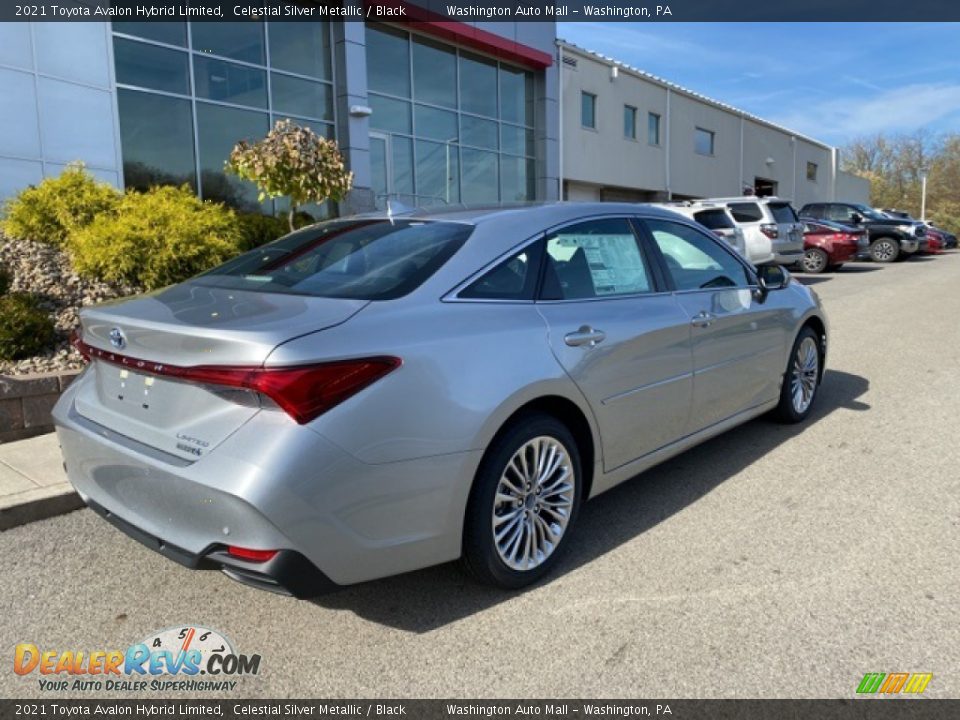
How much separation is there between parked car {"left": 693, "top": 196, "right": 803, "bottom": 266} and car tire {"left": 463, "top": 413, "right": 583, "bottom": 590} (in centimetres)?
1258

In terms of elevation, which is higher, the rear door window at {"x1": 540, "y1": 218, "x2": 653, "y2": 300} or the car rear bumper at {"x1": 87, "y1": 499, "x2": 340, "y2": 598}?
the rear door window at {"x1": 540, "y1": 218, "x2": 653, "y2": 300}

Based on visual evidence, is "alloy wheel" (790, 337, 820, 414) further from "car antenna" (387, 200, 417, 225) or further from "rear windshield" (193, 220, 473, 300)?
"rear windshield" (193, 220, 473, 300)

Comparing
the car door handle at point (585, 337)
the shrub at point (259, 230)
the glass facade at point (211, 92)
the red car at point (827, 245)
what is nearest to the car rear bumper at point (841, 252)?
the red car at point (827, 245)

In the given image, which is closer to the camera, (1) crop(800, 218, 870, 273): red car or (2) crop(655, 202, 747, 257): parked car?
(2) crop(655, 202, 747, 257): parked car

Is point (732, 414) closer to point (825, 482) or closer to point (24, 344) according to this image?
point (825, 482)

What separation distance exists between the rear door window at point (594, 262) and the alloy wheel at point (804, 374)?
77.9 inches

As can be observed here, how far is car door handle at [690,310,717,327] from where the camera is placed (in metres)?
3.97

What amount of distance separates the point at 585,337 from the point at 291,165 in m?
6.80

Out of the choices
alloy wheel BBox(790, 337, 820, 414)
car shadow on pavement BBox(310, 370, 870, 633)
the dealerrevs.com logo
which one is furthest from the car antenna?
alloy wheel BBox(790, 337, 820, 414)

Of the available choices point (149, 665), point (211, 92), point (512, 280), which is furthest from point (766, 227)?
point (149, 665)

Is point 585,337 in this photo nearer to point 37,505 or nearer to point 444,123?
point 37,505

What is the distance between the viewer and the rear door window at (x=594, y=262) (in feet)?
11.1

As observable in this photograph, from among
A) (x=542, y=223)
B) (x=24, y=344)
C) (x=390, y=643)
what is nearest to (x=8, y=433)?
(x=24, y=344)

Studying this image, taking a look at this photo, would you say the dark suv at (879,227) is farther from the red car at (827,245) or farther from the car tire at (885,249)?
the red car at (827,245)
